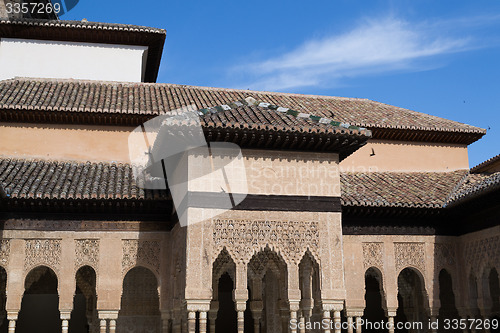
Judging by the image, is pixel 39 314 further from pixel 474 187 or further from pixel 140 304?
pixel 474 187

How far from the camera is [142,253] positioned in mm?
9117

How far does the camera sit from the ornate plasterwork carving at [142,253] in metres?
9.04

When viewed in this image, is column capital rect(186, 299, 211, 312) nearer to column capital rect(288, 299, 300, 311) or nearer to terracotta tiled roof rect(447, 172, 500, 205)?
column capital rect(288, 299, 300, 311)

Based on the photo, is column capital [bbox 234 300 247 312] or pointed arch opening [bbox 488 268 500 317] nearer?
column capital [bbox 234 300 247 312]

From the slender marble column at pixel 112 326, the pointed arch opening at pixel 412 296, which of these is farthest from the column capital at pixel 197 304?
the pointed arch opening at pixel 412 296

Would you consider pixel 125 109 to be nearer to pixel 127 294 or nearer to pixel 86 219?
pixel 86 219

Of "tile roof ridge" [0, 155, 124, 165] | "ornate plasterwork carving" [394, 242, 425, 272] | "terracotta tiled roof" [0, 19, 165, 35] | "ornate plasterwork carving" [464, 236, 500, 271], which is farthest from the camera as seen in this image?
"terracotta tiled roof" [0, 19, 165, 35]

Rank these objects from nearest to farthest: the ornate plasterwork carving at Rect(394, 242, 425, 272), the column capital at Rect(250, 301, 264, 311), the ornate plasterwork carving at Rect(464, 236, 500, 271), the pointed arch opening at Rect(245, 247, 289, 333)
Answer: the pointed arch opening at Rect(245, 247, 289, 333) → the ornate plasterwork carving at Rect(464, 236, 500, 271) → the column capital at Rect(250, 301, 264, 311) → the ornate plasterwork carving at Rect(394, 242, 425, 272)

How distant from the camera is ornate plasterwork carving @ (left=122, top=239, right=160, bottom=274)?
29.7 feet

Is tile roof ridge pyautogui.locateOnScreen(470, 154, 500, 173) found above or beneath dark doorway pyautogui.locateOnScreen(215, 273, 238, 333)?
above

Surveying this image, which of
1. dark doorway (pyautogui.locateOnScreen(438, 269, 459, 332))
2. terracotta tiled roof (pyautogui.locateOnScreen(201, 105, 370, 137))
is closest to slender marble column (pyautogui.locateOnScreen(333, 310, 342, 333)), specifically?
terracotta tiled roof (pyautogui.locateOnScreen(201, 105, 370, 137))

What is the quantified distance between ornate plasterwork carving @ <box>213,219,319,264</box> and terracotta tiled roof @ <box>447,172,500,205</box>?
265 centimetres

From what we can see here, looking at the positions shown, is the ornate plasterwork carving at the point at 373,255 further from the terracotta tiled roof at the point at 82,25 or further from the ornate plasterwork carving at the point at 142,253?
the terracotta tiled roof at the point at 82,25

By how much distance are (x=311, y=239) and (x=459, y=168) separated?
5.78m
